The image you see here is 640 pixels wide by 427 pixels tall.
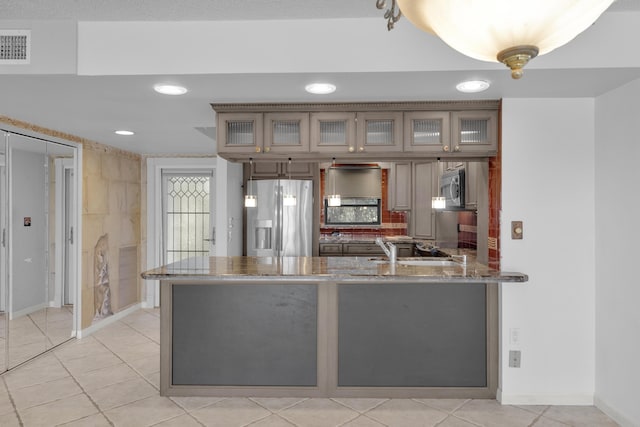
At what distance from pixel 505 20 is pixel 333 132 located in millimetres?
2273

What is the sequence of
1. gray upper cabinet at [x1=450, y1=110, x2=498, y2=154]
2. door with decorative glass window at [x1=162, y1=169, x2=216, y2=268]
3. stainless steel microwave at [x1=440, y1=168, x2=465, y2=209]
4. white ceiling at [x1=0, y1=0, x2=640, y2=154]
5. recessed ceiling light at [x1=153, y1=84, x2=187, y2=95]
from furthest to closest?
door with decorative glass window at [x1=162, y1=169, x2=216, y2=268]
stainless steel microwave at [x1=440, y1=168, x2=465, y2=209]
gray upper cabinet at [x1=450, y1=110, x2=498, y2=154]
recessed ceiling light at [x1=153, y1=84, x2=187, y2=95]
white ceiling at [x1=0, y1=0, x2=640, y2=154]

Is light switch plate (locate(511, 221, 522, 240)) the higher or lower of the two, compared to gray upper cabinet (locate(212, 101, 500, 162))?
lower

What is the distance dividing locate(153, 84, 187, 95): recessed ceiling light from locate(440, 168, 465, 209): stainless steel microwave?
2766 mm

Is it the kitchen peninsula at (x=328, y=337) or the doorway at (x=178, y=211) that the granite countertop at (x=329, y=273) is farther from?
the doorway at (x=178, y=211)

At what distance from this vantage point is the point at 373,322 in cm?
297

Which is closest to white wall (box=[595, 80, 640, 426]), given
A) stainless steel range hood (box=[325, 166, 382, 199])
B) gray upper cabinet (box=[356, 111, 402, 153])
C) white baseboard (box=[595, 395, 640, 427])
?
white baseboard (box=[595, 395, 640, 427])

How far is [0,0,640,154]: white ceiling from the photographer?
2211 millimetres

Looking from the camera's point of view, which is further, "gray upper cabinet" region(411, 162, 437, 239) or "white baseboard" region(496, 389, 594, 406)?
"gray upper cabinet" region(411, 162, 437, 239)

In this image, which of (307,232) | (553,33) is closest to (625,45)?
(553,33)

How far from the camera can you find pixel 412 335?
9.73ft

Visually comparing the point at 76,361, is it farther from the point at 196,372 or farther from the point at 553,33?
the point at 553,33

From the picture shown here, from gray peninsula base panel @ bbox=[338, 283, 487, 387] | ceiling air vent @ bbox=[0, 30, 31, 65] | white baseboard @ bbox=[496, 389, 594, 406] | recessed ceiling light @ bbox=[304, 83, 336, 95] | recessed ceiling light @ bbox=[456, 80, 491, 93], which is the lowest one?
white baseboard @ bbox=[496, 389, 594, 406]

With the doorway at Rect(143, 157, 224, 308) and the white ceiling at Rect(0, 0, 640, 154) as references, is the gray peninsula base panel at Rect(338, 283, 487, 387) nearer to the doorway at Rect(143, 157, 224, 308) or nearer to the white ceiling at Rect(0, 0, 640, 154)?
the white ceiling at Rect(0, 0, 640, 154)

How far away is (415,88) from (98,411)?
9.80 ft
